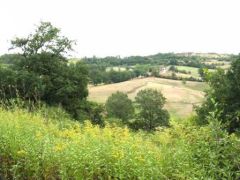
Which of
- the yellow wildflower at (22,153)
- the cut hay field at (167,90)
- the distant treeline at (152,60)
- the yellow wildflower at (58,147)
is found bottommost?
the cut hay field at (167,90)

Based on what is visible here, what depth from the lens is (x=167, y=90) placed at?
86125mm

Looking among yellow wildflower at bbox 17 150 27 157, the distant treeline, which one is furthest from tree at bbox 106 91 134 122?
yellow wildflower at bbox 17 150 27 157

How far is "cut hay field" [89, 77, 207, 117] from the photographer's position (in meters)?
79.4

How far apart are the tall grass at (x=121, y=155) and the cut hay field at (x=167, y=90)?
69.1 meters

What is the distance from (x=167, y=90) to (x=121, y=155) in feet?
269

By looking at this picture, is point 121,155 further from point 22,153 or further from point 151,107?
point 151,107

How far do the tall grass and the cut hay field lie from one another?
227 feet

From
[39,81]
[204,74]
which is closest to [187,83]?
[39,81]

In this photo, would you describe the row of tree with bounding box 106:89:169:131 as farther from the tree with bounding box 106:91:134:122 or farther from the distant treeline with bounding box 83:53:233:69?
the distant treeline with bounding box 83:53:233:69

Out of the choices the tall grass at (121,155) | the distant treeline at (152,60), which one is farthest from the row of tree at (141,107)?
the tall grass at (121,155)

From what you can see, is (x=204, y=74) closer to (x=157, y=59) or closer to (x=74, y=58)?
(x=74, y=58)

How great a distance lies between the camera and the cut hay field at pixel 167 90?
261 ft

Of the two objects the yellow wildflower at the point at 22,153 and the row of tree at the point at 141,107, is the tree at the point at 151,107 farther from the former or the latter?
the yellow wildflower at the point at 22,153

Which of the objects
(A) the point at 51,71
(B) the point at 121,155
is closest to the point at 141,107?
(A) the point at 51,71
